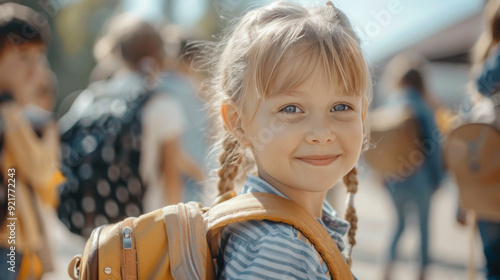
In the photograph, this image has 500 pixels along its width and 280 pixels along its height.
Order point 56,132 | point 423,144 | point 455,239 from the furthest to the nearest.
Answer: point 455,239 → point 423,144 → point 56,132

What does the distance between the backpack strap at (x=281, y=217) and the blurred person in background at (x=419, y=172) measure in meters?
2.95

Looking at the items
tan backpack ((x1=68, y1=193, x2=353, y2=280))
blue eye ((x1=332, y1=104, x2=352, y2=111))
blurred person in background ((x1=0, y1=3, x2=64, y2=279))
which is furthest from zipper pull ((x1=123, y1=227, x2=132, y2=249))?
blurred person in background ((x1=0, y1=3, x2=64, y2=279))

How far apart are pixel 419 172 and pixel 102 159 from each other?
2.44 meters

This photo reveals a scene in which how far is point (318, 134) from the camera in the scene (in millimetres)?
1320

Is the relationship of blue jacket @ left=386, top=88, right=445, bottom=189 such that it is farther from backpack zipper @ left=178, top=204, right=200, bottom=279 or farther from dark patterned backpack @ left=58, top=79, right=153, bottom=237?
backpack zipper @ left=178, top=204, right=200, bottom=279

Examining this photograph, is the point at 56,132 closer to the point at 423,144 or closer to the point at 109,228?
the point at 109,228

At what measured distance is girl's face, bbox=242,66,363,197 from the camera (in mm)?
1326

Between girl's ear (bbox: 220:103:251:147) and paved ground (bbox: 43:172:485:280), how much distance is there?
1890 millimetres

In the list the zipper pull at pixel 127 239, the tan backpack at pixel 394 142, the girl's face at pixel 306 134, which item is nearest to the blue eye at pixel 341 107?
the girl's face at pixel 306 134

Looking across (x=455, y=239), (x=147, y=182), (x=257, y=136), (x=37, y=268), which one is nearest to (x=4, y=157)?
(x=37, y=268)

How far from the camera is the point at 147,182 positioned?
126 inches

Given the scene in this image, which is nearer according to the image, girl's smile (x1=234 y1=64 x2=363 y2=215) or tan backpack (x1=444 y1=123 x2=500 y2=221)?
girl's smile (x1=234 y1=64 x2=363 y2=215)

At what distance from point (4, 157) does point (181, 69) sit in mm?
1645

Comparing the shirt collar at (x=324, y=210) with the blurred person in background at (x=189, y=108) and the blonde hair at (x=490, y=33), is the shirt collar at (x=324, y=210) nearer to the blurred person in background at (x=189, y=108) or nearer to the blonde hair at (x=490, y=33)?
the blonde hair at (x=490, y=33)
